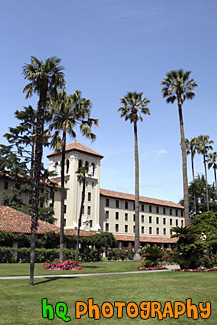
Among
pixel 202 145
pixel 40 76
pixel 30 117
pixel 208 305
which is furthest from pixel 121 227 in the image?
pixel 208 305

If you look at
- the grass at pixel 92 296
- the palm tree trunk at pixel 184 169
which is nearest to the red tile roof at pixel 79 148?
the palm tree trunk at pixel 184 169

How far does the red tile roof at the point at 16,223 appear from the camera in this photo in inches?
1465

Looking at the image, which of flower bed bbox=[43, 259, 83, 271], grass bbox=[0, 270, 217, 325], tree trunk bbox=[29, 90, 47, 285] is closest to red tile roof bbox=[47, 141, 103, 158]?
flower bed bbox=[43, 259, 83, 271]

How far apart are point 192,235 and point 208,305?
14.3m

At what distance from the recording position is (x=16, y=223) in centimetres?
3869

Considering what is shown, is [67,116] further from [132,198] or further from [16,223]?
[132,198]

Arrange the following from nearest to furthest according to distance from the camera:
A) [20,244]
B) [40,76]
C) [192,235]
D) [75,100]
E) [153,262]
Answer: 1. [40,76]
2. [192,235]
3. [153,262]
4. [75,100]
5. [20,244]

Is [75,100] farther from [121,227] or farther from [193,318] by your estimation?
[121,227]

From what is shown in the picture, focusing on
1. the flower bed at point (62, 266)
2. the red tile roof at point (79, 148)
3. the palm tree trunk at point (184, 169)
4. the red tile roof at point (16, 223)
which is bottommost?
the flower bed at point (62, 266)

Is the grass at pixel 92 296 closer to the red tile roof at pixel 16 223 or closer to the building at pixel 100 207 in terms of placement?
the red tile roof at pixel 16 223

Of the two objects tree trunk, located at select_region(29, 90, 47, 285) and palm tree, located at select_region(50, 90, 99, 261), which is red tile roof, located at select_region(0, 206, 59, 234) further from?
tree trunk, located at select_region(29, 90, 47, 285)

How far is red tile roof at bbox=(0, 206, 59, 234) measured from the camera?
1465 inches

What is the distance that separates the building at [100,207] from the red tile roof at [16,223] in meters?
13.9

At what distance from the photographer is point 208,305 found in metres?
11.1
